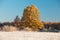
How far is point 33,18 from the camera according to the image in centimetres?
2928

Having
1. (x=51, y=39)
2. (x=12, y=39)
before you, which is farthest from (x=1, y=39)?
(x=51, y=39)

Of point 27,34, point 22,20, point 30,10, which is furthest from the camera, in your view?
point 30,10

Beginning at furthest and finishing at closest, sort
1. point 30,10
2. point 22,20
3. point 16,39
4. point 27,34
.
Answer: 1. point 30,10
2. point 22,20
3. point 27,34
4. point 16,39

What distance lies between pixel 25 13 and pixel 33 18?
1.47m

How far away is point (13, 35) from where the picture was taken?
9242 mm

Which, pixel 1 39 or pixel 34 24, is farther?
pixel 34 24

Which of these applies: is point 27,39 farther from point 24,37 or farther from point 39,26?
point 39,26

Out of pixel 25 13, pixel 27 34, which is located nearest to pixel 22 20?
pixel 25 13

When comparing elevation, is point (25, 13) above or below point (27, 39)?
above

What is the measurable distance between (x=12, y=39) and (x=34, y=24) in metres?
19.8

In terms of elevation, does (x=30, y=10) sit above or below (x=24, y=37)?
above

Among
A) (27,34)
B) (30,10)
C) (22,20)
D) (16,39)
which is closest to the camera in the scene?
(16,39)

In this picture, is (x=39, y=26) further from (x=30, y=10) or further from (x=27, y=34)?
(x=27, y=34)

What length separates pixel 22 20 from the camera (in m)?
28.5
